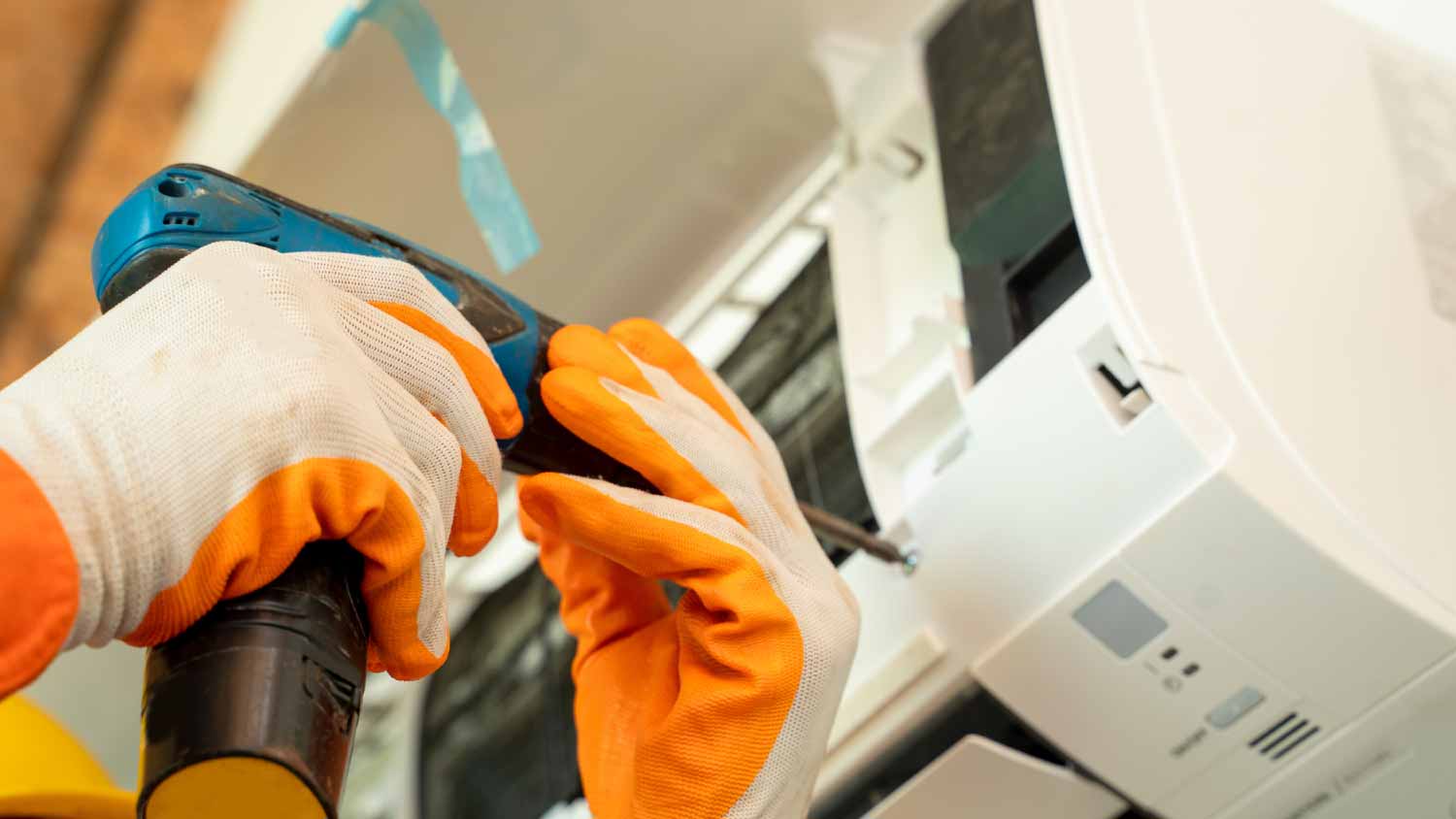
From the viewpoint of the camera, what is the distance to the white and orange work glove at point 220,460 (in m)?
0.50

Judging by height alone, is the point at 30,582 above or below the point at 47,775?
above

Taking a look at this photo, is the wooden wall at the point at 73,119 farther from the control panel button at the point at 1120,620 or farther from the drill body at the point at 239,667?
the control panel button at the point at 1120,620

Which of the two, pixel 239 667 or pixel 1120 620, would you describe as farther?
pixel 1120 620

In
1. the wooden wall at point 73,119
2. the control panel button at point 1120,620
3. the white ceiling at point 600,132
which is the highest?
the control panel button at point 1120,620

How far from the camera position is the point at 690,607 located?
78 centimetres

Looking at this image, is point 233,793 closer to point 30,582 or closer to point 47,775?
point 30,582

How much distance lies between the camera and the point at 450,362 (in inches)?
29.1

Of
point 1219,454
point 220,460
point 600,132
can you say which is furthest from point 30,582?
point 600,132

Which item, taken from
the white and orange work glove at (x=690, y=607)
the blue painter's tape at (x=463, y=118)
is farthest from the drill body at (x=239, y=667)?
the blue painter's tape at (x=463, y=118)

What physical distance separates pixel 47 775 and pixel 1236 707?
0.98m

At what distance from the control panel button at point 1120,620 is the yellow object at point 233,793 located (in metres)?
0.57

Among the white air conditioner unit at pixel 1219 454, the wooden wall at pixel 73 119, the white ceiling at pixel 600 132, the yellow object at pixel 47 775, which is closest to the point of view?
the white air conditioner unit at pixel 1219 454

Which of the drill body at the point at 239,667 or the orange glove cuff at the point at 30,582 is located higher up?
the orange glove cuff at the point at 30,582

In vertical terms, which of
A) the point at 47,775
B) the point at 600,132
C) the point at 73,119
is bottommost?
the point at 73,119
